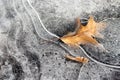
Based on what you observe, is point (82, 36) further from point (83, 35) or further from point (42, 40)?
point (42, 40)

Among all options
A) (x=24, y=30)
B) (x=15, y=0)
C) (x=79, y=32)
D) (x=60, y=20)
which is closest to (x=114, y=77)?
(x=79, y=32)

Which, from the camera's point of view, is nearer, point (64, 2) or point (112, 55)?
point (112, 55)

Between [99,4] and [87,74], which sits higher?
[99,4]

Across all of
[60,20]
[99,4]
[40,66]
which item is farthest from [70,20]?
[40,66]

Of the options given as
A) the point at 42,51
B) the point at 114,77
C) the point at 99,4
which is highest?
the point at 99,4

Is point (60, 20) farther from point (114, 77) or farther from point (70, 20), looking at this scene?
point (114, 77)

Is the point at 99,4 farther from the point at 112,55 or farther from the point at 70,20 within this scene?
the point at 112,55

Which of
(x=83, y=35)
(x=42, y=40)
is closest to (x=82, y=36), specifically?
(x=83, y=35)
